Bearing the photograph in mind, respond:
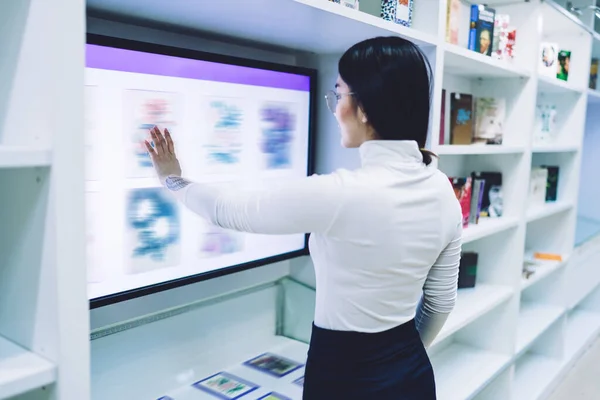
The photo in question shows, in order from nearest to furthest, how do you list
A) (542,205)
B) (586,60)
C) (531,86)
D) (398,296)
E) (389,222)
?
(389,222) < (398,296) < (531,86) < (542,205) < (586,60)

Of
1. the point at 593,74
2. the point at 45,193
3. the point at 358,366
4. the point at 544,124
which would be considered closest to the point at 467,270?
the point at 544,124

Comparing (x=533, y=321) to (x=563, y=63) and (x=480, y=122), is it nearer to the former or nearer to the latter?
(x=480, y=122)

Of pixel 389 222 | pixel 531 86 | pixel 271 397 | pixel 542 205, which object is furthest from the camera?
pixel 542 205

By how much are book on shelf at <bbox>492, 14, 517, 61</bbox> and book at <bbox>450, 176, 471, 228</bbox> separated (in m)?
0.60

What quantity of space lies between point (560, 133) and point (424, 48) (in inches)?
83.3

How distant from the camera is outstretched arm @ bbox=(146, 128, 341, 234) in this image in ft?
3.65

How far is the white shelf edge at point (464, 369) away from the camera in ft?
7.74

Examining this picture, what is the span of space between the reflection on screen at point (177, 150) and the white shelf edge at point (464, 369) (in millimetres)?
1032

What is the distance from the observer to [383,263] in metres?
1.20

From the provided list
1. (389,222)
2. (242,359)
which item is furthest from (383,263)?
(242,359)

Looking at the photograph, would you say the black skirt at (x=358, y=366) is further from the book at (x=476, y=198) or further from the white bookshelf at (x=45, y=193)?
the book at (x=476, y=198)

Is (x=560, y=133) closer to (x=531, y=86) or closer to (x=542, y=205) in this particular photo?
(x=542, y=205)

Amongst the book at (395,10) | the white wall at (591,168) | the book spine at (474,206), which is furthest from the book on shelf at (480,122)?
the white wall at (591,168)

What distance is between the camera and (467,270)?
2.72m
